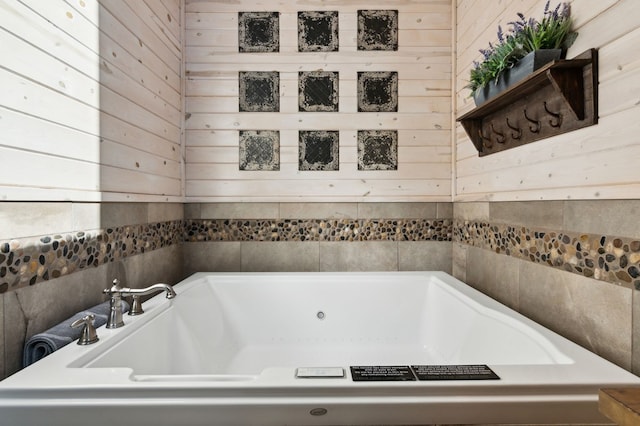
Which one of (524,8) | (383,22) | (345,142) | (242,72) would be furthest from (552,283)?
(242,72)

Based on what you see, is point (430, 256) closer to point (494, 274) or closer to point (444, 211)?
point (444, 211)

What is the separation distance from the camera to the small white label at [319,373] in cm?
86

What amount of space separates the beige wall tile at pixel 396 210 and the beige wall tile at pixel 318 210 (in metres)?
0.07

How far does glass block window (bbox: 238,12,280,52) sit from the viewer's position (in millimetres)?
2211

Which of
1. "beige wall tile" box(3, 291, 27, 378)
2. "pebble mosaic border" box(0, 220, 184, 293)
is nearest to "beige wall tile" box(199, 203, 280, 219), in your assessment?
"pebble mosaic border" box(0, 220, 184, 293)

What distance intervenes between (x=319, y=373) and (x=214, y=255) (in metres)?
1.57

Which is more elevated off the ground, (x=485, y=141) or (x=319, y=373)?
(x=485, y=141)

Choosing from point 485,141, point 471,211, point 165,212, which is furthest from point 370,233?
point 165,212

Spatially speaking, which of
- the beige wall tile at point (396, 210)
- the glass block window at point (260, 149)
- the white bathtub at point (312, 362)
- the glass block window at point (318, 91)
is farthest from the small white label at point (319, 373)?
the glass block window at point (318, 91)

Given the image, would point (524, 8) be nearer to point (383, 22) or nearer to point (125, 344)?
point (383, 22)

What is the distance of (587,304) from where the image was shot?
112 centimetres

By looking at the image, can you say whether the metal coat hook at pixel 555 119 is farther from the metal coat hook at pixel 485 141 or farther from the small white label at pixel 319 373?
the small white label at pixel 319 373

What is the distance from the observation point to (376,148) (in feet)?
7.32

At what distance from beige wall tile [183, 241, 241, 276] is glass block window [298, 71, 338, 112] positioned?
1.06 metres
